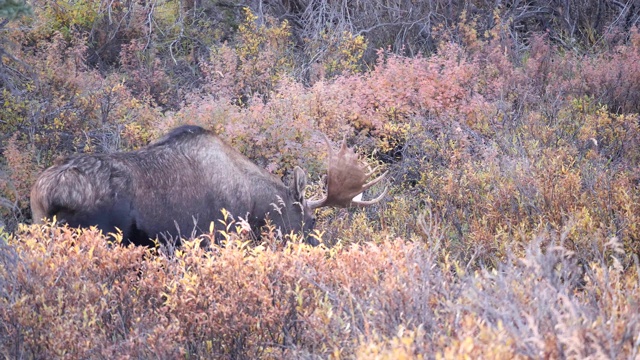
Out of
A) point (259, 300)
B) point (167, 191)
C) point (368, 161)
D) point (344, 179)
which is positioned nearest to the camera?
point (259, 300)

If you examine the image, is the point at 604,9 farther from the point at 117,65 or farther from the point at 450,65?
the point at 117,65

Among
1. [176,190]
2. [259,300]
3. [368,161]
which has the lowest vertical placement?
[368,161]

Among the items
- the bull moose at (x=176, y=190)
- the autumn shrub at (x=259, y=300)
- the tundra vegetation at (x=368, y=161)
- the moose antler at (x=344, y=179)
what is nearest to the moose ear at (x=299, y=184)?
the bull moose at (x=176, y=190)

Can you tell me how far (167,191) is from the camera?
5.82 m

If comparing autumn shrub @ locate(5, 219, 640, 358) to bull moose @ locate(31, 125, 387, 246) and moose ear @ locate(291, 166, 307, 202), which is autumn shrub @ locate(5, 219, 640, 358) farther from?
moose ear @ locate(291, 166, 307, 202)

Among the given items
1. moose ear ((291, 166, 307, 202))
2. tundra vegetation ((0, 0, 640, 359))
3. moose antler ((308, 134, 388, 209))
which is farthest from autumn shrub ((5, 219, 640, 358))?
moose antler ((308, 134, 388, 209))

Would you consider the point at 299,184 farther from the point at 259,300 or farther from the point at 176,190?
the point at 259,300

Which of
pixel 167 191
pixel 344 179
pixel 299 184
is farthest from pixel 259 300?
pixel 344 179

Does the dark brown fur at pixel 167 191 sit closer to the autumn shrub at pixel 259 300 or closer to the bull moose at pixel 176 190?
the bull moose at pixel 176 190

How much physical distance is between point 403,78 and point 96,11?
191 inches

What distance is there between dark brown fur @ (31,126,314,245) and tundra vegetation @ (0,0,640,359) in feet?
1.22

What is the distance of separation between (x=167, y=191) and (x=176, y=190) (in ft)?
0.27

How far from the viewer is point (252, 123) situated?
25.4 ft

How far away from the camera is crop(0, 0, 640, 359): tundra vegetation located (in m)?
3.55
